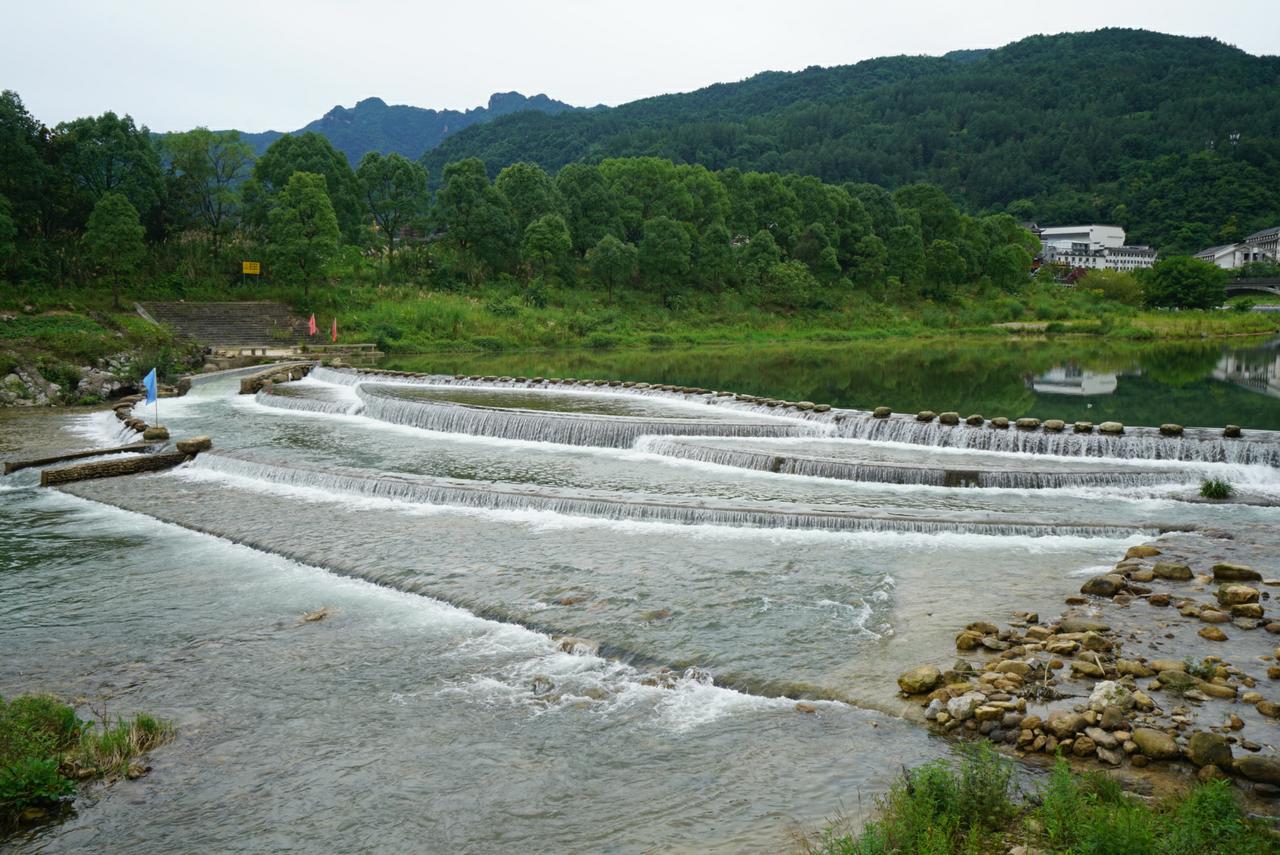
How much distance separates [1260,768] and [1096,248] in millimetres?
144905

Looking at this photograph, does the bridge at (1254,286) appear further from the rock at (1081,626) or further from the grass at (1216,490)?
the rock at (1081,626)

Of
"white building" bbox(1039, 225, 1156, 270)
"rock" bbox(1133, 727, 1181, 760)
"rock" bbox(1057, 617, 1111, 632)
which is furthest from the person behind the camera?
"white building" bbox(1039, 225, 1156, 270)

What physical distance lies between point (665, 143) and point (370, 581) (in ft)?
411

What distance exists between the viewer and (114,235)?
41188mm

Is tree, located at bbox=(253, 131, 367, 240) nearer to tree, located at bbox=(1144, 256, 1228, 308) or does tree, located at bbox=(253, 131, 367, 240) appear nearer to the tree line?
the tree line

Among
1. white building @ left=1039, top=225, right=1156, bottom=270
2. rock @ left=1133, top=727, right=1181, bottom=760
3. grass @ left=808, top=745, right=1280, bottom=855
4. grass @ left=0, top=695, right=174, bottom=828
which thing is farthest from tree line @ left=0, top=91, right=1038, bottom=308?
white building @ left=1039, top=225, right=1156, bottom=270

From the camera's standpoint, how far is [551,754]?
24.6 ft

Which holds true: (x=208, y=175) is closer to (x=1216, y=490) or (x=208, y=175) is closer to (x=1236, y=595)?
(x=1216, y=490)

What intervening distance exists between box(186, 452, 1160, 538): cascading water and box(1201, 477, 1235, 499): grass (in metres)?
3.36

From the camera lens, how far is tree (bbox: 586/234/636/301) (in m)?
56.6

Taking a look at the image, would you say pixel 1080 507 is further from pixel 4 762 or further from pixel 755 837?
pixel 4 762

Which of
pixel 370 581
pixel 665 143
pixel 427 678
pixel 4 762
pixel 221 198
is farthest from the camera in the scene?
pixel 665 143

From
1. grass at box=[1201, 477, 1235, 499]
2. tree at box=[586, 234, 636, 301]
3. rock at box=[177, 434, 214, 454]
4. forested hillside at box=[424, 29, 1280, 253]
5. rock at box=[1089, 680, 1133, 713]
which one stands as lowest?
grass at box=[1201, 477, 1235, 499]

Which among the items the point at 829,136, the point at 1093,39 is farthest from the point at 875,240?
the point at 1093,39
